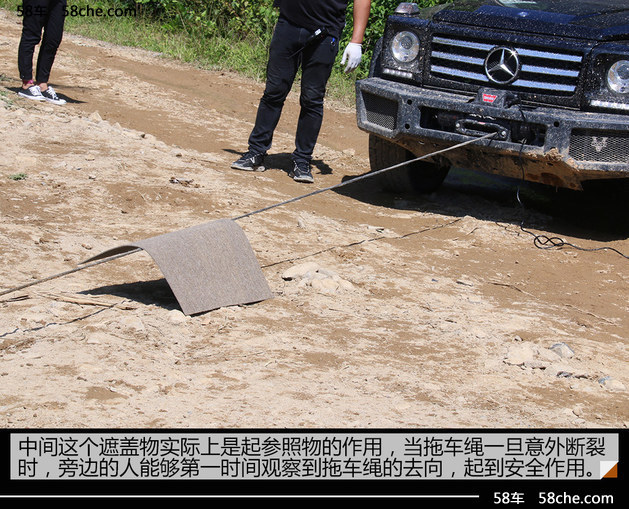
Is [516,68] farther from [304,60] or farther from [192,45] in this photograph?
[192,45]

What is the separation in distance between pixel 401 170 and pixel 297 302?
259 centimetres

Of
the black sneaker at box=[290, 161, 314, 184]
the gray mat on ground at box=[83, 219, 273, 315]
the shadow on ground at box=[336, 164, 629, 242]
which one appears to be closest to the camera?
the gray mat on ground at box=[83, 219, 273, 315]

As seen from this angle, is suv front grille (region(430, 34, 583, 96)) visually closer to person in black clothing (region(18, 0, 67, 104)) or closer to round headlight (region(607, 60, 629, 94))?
round headlight (region(607, 60, 629, 94))

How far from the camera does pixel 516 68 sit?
5.41m

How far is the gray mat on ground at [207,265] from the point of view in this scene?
3748 mm

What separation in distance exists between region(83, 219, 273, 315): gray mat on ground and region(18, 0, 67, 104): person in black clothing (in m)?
3.92

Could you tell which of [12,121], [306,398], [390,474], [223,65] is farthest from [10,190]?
[223,65]

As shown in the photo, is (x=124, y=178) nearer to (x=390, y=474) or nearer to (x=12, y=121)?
(x=12, y=121)

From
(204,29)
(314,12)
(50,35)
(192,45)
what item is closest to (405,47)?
(314,12)

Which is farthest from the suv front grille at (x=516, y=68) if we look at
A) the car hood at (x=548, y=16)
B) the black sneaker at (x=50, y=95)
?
the black sneaker at (x=50, y=95)

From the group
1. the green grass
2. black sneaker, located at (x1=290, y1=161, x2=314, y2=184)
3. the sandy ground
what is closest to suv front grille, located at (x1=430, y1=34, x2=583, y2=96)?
the sandy ground

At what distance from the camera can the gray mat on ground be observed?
375cm

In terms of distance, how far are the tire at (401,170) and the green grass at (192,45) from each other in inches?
129

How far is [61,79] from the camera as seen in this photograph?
876 centimetres
